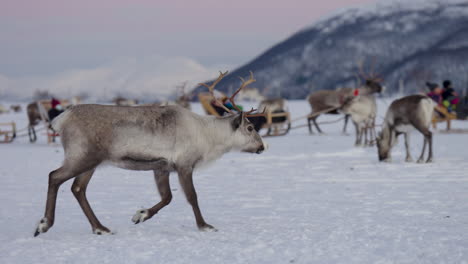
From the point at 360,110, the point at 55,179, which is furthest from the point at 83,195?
the point at 360,110

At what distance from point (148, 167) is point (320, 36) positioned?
153664 millimetres

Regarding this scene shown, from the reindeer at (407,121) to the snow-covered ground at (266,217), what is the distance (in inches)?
17.9

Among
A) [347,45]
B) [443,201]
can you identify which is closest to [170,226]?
[443,201]

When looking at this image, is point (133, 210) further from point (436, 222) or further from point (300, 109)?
point (300, 109)

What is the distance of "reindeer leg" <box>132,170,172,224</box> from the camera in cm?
516

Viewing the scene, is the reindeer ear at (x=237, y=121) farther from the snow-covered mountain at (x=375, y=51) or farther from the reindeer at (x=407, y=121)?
the snow-covered mountain at (x=375, y=51)

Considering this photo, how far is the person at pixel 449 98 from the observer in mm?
16562

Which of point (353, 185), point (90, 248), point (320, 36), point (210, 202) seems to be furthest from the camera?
point (320, 36)

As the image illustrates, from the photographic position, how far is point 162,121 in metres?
5.10

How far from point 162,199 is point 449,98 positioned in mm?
13492

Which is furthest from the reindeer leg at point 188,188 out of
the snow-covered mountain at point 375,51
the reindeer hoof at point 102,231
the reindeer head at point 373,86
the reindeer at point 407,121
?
the snow-covered mountain at point 375,51

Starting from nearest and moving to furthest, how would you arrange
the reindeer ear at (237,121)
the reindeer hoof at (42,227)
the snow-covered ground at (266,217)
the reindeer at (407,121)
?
the snow-covered ground at (266,217) → the reindeer hoof at (42,227) → the reindeer ear at (237,121) → the reindeer at (407,121)

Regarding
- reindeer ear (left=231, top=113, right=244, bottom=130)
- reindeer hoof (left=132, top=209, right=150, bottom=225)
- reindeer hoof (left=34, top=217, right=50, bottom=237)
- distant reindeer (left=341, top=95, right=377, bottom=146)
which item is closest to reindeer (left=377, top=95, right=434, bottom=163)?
distant reindeer (left=341, top=95, right=377, bottom=146)

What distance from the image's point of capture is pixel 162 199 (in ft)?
17.2
